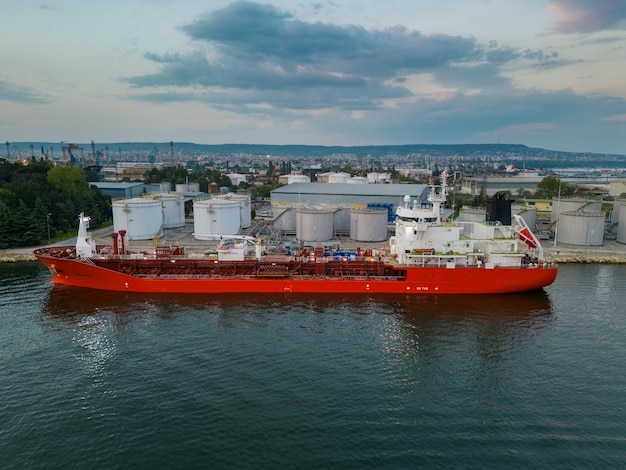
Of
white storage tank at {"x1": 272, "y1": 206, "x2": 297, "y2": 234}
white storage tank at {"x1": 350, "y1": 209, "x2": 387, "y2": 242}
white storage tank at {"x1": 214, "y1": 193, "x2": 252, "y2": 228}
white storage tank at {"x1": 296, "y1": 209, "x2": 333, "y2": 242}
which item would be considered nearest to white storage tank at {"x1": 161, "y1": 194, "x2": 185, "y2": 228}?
white storage tank at {"x1": 214, "y1": 193, "x2": 252, "y2": 228}

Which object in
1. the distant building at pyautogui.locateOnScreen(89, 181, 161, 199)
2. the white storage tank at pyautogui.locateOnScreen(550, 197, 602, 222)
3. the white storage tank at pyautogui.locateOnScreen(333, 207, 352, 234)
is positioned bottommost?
the white storage tank at pyautogui.locateOnScreen(333, 207, 352, 234)

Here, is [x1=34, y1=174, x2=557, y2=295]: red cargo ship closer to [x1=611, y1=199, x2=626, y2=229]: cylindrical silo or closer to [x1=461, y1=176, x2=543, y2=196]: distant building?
[x1=611, y1=199, x2=626, y2=229]: cylindrical silo

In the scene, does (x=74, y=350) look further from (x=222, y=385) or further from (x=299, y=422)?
(x=299, y=422)

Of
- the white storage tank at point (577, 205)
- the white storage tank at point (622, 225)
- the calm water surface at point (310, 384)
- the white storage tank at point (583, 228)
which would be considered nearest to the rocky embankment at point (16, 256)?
the calm water surface at point (310, 384)

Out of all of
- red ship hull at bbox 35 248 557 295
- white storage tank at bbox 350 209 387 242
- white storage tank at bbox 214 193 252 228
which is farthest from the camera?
white storage tank at bbox 214 193 252 228

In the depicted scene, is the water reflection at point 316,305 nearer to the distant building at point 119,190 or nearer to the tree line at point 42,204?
the tree line at point 42,204

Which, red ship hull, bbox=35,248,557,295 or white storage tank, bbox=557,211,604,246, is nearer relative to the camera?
red ship hull, bbox=35,248,557,295

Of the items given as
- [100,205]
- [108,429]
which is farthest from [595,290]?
[100,205]
